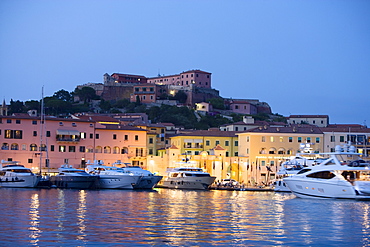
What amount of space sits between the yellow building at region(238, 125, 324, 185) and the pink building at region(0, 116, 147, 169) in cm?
1248

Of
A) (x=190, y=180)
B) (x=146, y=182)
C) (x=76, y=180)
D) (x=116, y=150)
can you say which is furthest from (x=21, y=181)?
(x=116, y=150)

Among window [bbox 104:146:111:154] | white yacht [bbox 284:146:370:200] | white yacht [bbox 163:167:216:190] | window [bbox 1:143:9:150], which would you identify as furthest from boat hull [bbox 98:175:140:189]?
white yacht [bbox 284:146:370:200]

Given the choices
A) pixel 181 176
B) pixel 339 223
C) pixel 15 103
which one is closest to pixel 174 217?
pixel 339 223

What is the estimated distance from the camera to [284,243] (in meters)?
24.2

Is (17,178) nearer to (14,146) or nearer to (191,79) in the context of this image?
(14,146)

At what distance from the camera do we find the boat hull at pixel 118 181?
201 ft

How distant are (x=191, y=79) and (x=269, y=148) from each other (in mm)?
74217

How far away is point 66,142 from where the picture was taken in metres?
72.8

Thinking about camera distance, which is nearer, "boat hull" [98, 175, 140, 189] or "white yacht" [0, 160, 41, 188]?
"white yacht" [0, 160, 41, 188]

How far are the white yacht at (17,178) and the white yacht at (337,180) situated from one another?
991 inches

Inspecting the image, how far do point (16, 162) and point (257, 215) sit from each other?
132ft

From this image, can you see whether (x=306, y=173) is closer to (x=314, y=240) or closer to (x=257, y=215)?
(x=257, y=215)

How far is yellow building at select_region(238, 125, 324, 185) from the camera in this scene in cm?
7275

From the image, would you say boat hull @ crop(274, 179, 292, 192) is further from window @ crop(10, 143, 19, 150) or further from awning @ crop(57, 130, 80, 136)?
window @ crop(10, 143, 19, 150)
